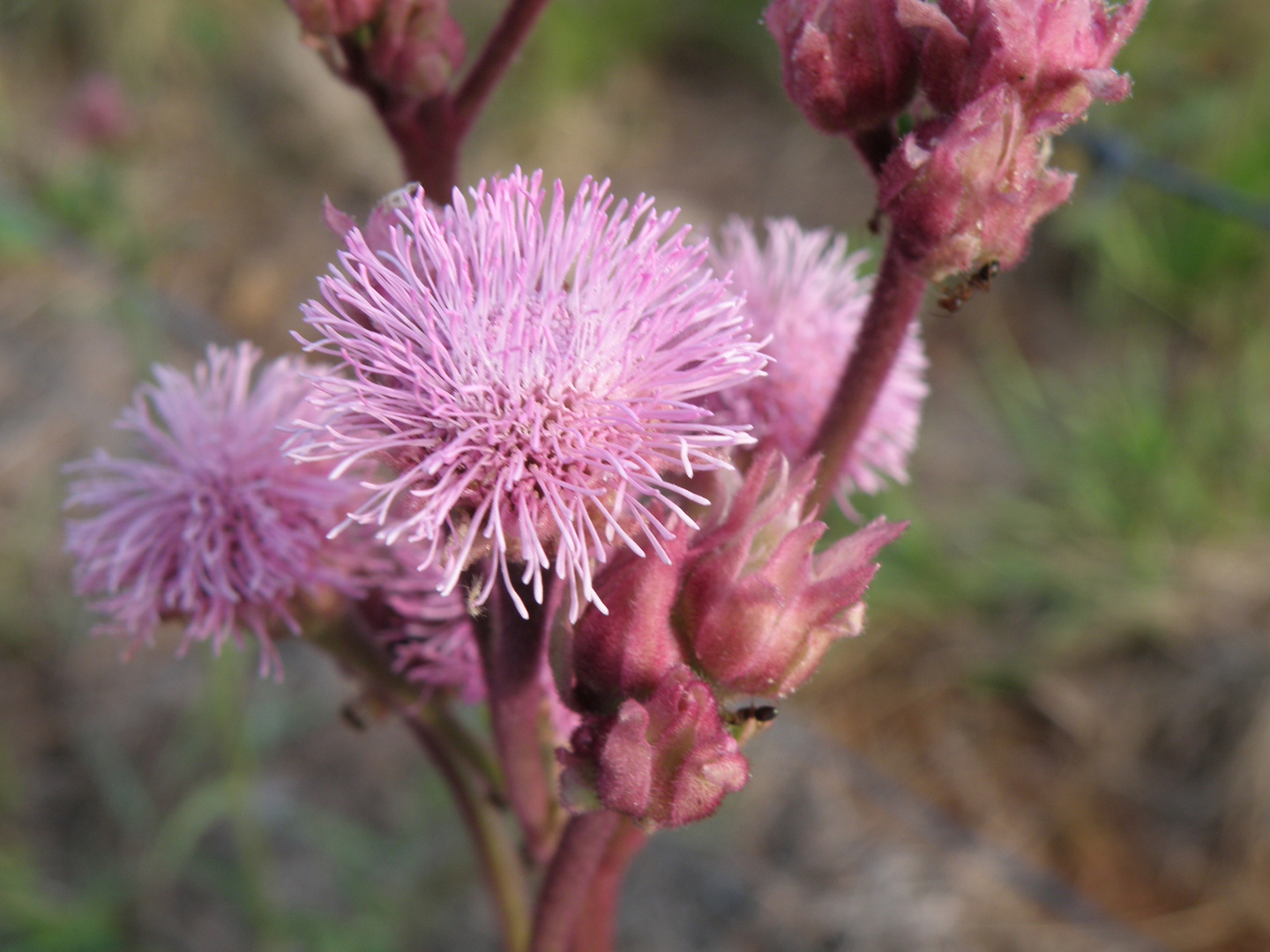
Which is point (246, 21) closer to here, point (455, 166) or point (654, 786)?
point (455, 166)

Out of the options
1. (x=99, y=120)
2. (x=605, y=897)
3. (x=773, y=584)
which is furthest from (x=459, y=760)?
(x=99, y=120)

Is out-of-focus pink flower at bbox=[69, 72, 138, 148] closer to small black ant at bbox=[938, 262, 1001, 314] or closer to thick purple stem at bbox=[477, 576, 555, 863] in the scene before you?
thick purple stem at bbox=[477, 576, 555, 863]

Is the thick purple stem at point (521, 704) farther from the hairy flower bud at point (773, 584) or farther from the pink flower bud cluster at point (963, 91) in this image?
the pink flower bud cluster at point (963, 91)

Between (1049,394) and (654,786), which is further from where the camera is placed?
(1049,394)

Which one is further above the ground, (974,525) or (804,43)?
(804,43)

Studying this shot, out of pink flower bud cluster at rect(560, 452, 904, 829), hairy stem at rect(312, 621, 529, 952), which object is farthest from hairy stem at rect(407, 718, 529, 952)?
pink flower bud cluster at rect(560, 452, 904, 829)

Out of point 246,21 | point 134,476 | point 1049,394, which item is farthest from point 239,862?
point 246,21

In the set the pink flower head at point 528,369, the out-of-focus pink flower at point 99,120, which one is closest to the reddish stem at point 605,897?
the pink flower head at point 528,369

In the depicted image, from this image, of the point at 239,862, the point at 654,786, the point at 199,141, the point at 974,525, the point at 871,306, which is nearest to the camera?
the point at 654,786
